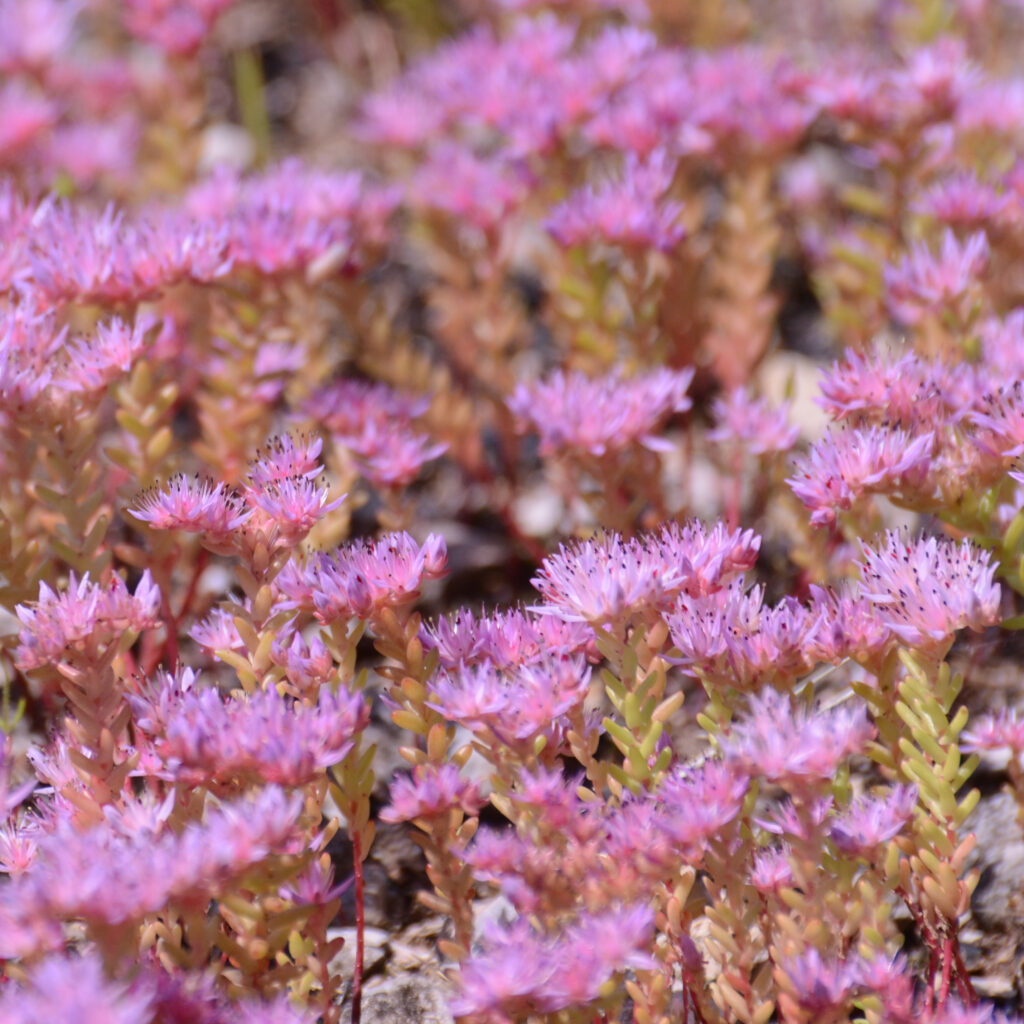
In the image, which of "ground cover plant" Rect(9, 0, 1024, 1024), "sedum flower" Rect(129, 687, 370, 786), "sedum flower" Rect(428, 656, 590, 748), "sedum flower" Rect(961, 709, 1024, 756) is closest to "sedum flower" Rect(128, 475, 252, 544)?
"ground cover plant" Rect(9, 0, 1024, 1024)

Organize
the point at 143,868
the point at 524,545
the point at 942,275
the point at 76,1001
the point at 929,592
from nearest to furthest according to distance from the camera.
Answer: the point at 76,1001 < the point at 143,868 < the point at 929,592 < the point at 942,275 < the point at 524,545

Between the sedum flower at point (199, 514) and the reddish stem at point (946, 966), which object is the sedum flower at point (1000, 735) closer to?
the reddish stem at point (946, 966)

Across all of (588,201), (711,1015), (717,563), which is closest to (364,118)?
(588,201)

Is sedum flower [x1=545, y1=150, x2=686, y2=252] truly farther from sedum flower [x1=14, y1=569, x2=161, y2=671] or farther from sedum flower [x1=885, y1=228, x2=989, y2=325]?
sedum flower [x1=14, y1=569, x2=161, y2=671]

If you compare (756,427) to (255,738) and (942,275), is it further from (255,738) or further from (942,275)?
(255,738)

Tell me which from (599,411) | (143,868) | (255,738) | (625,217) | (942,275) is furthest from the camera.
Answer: (625,217)

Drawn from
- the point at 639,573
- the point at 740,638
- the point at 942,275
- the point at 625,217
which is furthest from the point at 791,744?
the point at 625,217

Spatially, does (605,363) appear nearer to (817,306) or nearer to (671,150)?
(671,150)

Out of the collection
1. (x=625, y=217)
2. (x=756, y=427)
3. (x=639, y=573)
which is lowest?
(x=756, y=427)
